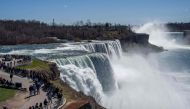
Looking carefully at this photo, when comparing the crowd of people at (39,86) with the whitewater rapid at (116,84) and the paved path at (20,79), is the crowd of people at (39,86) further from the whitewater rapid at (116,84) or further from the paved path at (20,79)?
the whitewater rapid at (116,84)

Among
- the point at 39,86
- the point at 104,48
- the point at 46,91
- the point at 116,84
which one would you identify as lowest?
the point at 116,84

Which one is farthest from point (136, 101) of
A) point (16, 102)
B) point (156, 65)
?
point (156, 65)

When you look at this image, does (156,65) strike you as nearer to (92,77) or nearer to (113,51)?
(113,51)

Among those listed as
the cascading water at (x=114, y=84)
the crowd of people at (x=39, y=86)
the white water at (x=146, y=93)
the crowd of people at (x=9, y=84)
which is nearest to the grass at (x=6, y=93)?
the crowd of people at (x=9, y=84)

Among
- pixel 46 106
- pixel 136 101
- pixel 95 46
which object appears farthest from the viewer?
pixel 95 46

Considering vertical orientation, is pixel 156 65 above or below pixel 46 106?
below

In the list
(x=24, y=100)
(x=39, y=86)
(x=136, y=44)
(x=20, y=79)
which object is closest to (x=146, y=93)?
(x=20, y=79)

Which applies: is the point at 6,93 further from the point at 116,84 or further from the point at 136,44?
the point at 136,44
